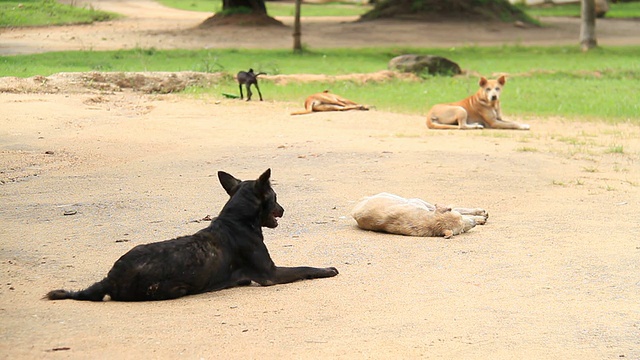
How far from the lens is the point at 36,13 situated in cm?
1639

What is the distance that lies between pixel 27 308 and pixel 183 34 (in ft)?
83.5

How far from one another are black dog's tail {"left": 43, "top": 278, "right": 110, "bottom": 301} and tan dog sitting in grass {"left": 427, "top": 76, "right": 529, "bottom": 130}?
952 centimetres

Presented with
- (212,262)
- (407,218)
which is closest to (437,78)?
(407,218)

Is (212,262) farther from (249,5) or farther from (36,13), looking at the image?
(249,5)

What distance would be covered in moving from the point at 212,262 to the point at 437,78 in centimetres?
1626

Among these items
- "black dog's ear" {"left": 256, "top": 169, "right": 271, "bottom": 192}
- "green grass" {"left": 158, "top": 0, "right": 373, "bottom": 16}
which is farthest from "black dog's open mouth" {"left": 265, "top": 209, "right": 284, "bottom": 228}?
"green grass" {"left": 158, "top": 0, "right": 373, "bottom": 16}

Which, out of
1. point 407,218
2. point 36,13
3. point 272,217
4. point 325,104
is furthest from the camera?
point 36,13

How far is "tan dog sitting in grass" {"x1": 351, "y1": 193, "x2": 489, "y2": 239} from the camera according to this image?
26.8 ft

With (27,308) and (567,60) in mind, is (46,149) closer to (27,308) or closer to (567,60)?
(27,308)

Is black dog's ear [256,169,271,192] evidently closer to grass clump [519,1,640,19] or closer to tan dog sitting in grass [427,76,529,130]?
tan dog sitting in grass [427,76,529,130]

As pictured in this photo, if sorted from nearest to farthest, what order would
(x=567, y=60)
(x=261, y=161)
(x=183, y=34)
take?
(x=261, y=161), (x=567, y=60), (x=183, y=34)

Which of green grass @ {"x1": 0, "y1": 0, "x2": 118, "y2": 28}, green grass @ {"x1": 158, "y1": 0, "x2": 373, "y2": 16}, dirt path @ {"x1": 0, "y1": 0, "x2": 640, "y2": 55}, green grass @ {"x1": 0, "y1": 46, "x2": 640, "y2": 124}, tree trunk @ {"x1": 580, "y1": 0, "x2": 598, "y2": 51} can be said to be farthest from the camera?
green grass @ {"x1": 158, "y1": 0, "x2": 373, "y2": 16}

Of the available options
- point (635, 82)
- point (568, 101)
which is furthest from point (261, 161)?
point (635, 82)

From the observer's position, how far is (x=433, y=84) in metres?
21.0
